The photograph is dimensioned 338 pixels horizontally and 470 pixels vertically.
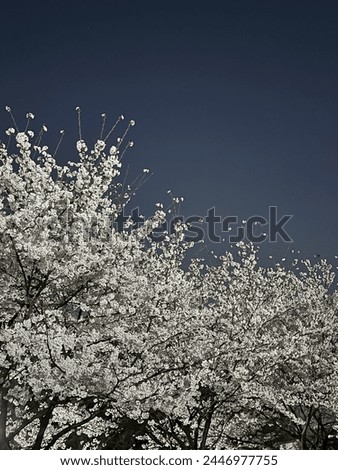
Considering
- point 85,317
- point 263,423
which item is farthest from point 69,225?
point 263,423

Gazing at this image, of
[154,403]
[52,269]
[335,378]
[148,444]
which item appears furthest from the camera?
[148,444]

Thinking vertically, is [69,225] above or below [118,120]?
below

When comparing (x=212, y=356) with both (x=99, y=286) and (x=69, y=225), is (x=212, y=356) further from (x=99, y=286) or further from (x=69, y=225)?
(x=69, y=225)

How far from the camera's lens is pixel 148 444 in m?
15.6

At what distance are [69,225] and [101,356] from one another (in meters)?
2.66

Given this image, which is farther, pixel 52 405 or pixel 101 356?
pixel 101 356

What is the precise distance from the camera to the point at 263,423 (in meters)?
16.4

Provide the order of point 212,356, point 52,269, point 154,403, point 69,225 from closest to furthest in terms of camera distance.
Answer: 1. point 52,269
2. point 69,225
3. point 154,403
4. point 212,356

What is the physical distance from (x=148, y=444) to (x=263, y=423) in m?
3.66

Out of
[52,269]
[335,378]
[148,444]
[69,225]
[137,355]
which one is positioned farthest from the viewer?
[148,444]
